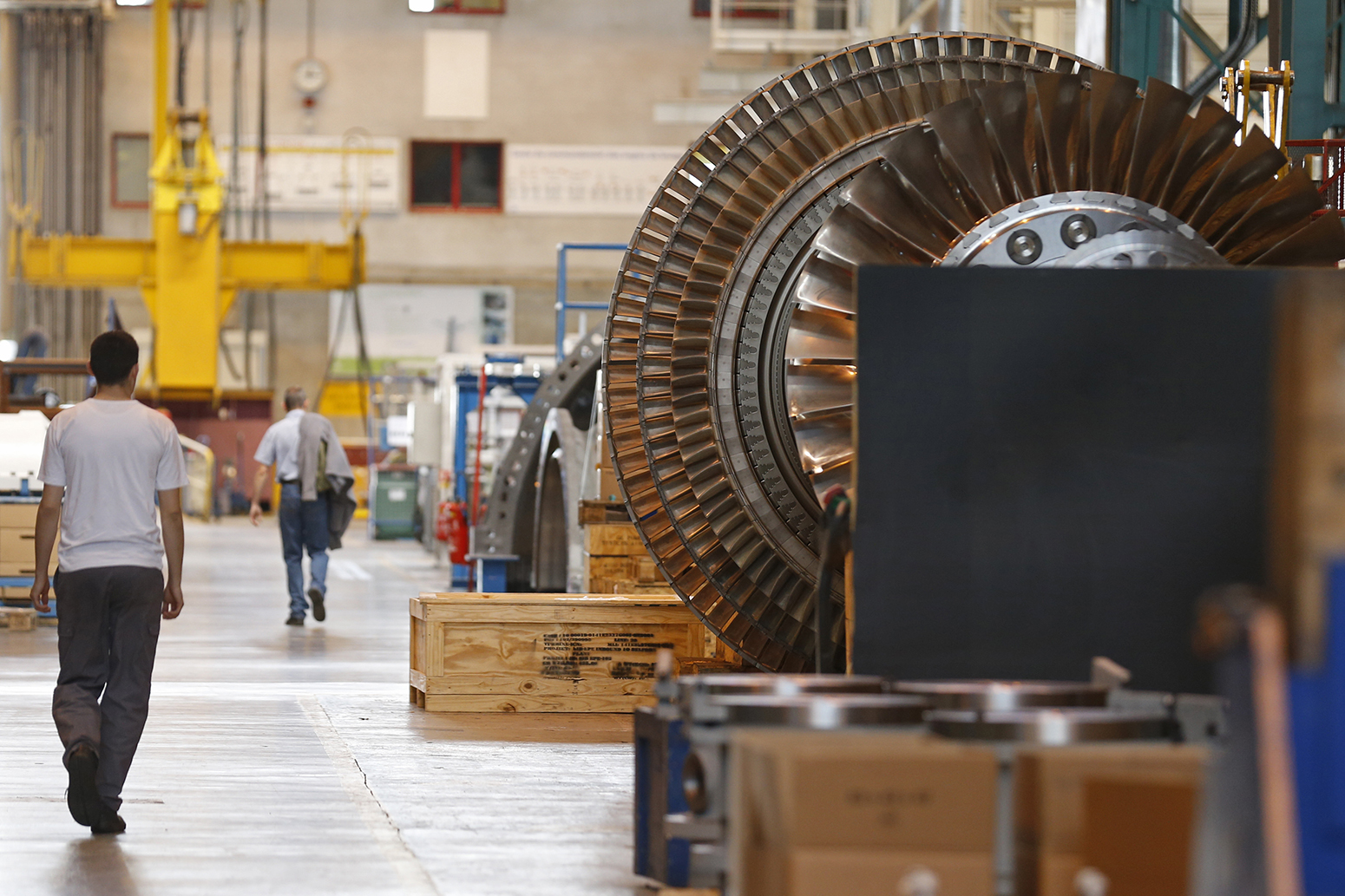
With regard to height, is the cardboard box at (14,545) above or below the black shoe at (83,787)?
above

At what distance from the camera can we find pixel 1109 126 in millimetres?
5812

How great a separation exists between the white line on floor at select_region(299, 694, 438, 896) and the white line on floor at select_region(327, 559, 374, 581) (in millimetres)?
Result: 10100

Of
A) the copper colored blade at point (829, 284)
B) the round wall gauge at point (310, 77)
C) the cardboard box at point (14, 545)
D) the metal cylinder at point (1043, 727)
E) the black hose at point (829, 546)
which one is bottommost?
the cardboard box at point (14, 545)

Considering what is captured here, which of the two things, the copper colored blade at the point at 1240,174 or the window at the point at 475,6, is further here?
the window at the point at 475,6

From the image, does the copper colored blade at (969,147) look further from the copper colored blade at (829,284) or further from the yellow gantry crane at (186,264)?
the yellow gantry crane at (186,264)

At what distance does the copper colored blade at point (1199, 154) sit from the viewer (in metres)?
5.82

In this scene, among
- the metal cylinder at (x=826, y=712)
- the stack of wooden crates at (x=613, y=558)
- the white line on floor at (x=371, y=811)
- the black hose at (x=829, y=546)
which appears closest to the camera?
the metal cylinder at (x=826, y=712)

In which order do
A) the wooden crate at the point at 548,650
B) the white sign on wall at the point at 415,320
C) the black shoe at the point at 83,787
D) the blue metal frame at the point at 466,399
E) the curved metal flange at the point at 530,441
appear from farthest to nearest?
the white sign on wall at the point at 415,320, the blue metal frame at the point at 466,399, the curved metal flange at the point at 530,441, the wooden crate at the point at 548,650, the black shoe at the point at 83,787

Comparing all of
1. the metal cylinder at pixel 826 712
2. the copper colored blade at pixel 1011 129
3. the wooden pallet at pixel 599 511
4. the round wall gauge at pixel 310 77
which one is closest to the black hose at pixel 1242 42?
the wooden pallet at pixel 599 511

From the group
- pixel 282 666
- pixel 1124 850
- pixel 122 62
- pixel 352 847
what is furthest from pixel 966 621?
pixel 122 62

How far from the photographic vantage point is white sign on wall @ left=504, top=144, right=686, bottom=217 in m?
33.3

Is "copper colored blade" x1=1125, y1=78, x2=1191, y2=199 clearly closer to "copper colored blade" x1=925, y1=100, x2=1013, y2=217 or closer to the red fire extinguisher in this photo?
"copper colored blade" x1=925, y1=100, x2=1013, y2=217

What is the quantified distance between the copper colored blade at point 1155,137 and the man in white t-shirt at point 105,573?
3.44 m

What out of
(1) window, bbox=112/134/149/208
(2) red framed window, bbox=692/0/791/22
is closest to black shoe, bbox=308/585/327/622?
(2) red framed window, bbox=692/0/791/22
